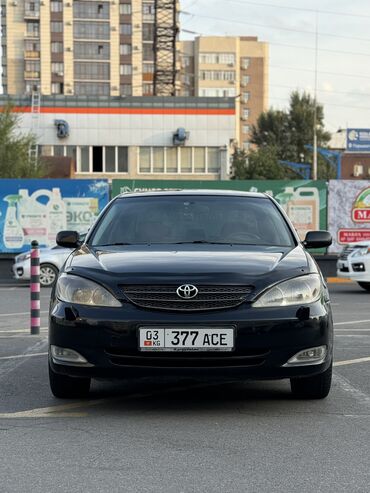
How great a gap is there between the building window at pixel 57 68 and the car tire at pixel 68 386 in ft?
329

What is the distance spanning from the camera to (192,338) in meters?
6.25

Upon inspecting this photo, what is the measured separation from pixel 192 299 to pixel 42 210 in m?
19.5

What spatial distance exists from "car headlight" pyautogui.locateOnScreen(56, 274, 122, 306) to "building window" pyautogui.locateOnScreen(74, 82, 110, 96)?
99.0 m

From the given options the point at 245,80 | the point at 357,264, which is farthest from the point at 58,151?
the point at 245,80

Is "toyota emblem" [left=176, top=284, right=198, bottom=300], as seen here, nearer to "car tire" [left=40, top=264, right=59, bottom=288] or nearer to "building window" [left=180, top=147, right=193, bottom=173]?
"car tire" [left=40, top=264, right=59, bottom=288]

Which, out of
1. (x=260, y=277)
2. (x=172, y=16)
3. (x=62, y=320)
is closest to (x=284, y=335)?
(x=260, y=277)

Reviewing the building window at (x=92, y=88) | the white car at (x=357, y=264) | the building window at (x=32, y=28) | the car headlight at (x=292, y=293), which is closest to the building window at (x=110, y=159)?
the building window at (x=92, y=88)

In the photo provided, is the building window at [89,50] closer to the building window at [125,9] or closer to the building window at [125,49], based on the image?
the building window at [125,49]

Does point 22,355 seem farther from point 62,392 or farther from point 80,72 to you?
point 80,72

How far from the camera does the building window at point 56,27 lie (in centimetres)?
10349

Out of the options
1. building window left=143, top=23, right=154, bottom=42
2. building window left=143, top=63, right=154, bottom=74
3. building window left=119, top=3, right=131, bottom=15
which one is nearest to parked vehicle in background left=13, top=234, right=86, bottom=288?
building window left=119, top=3, right=131, bottom=15

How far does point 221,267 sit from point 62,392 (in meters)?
1.53

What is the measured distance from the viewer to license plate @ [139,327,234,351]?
625 cm

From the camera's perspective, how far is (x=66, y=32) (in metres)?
104
